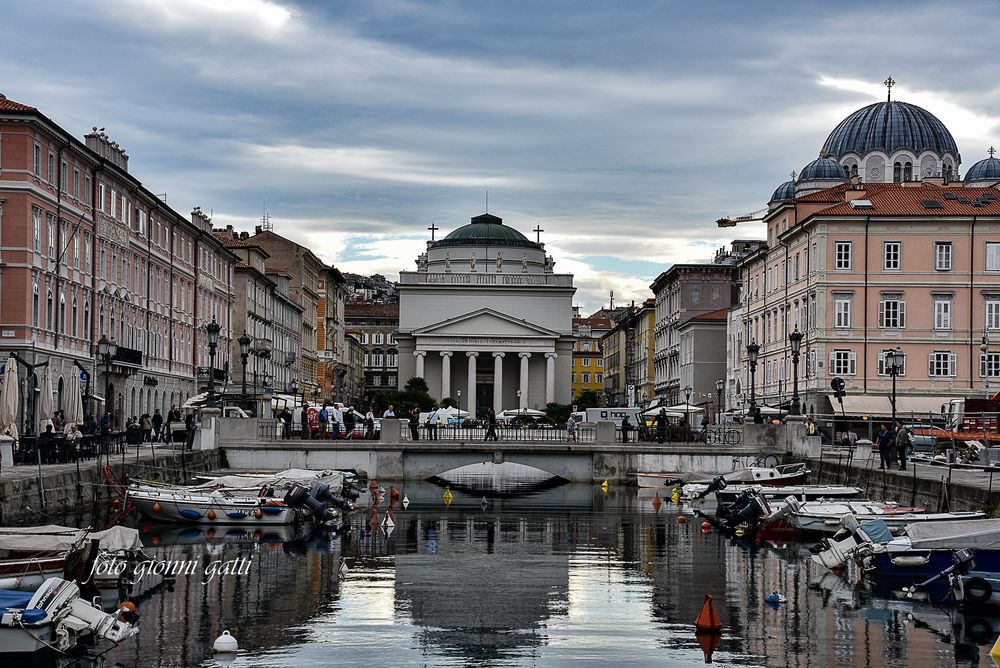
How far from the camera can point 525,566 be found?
32062 mm

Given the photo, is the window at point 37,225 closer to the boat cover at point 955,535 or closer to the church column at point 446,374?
the boat cover at point 955,535

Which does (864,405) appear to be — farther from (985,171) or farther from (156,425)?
(985,171)

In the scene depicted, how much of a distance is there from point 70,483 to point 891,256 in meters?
50.3

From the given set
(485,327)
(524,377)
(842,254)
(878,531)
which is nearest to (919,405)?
(842,254)

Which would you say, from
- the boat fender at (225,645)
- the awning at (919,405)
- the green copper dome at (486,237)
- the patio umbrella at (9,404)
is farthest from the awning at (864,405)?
the green copper dome at (486,237)

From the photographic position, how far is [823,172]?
100 meters

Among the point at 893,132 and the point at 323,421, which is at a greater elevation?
the point at 893,132

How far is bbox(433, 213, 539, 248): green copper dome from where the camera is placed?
15062cm

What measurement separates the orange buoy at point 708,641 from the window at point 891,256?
56462 millimetres

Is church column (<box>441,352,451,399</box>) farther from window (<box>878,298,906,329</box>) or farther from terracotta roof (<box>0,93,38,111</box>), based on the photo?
terracotta roof (<box>0,93,38,111</box>)

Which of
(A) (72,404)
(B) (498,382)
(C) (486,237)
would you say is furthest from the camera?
(C) (486,237)

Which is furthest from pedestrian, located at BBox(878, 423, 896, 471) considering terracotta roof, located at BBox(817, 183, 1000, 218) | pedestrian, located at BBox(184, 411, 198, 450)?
terracotta roof, located at BBox(817, 183, 1000, 218)

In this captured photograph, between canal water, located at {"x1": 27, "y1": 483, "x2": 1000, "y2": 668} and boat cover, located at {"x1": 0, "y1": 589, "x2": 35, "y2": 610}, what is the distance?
141 cm

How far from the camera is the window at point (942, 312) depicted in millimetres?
75250
